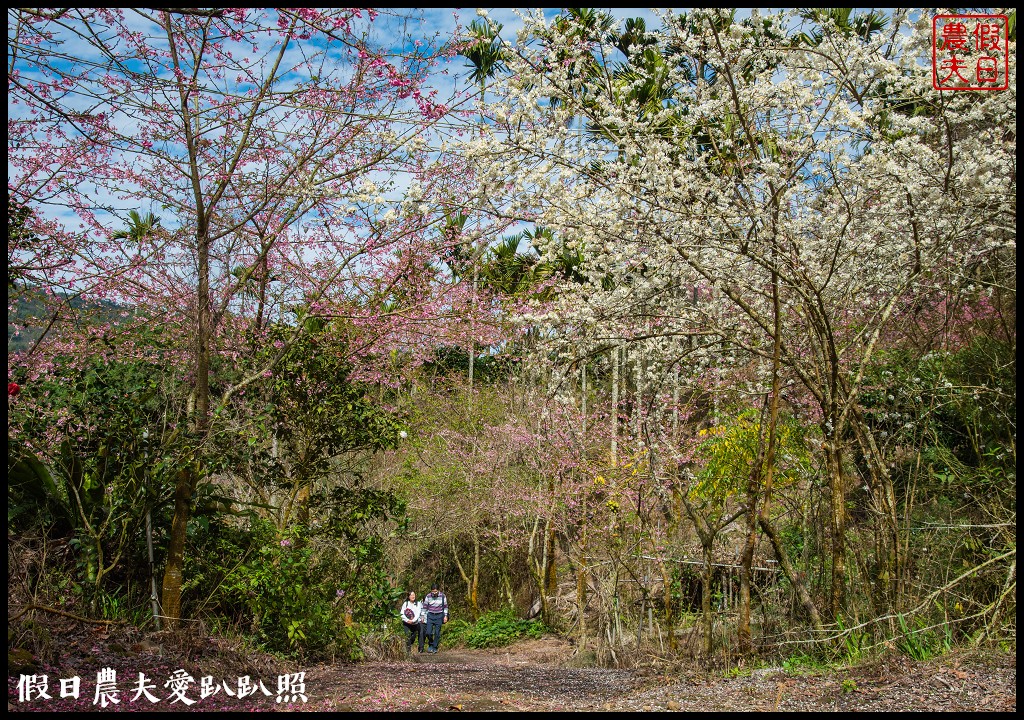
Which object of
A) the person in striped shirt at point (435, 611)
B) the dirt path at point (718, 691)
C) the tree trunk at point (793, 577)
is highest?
the tree trunk at point (793, 577)

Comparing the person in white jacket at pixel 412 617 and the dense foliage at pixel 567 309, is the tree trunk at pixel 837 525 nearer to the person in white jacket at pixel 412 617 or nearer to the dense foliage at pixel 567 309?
the dense foliage at pixel 567 309

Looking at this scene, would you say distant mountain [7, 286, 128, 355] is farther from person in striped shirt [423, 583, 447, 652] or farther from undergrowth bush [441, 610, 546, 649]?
undergrowth bush [441, 610, 546, 649]

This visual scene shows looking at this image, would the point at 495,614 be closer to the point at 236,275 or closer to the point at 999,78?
the point at 236,275

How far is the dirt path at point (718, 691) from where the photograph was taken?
11.4 ft

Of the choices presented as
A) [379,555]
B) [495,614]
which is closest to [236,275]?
[379,555]

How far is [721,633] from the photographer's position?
6402mm

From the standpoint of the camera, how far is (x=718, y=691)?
4.17 m

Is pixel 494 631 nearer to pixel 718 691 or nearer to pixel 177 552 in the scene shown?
pixel 177 552

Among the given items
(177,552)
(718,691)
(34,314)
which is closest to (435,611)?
(177,552)

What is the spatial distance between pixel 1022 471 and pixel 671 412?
4316mm

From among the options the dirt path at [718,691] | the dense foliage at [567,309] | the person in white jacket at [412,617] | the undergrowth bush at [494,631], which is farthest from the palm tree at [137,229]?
the undergrowth bush at [494,631]

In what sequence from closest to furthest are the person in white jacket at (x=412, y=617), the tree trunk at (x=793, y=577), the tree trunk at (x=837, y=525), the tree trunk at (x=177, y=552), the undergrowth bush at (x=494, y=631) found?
the tree trunk at (x=837, y=525) → the tree trunk at (x=793, y=577) → the tree trunk at (x=177, y=552) → the person in white jacket at (x=412, y=617) → the undergrowth bush at (x=494, y=631)

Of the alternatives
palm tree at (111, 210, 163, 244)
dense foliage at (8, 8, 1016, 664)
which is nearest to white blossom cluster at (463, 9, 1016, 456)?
dense foliage at (8, 8, 1016, 664)

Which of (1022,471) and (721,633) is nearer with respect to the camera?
(1022,471)
